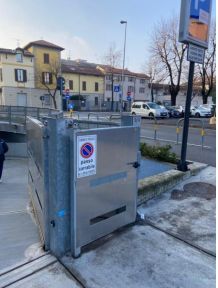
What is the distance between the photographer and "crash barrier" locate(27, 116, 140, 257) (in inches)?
102

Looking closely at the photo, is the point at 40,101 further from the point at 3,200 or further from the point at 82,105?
the point at 3,200

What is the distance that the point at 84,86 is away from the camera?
1922 inches

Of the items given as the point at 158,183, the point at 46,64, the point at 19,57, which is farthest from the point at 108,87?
the point at 158,183

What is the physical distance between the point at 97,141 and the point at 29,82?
41100 millimetres

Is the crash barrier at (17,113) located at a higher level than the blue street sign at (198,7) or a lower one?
lower

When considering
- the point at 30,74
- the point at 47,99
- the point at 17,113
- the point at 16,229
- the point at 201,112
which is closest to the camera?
the point at 16,229

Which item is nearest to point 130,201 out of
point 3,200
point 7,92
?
point 3,200

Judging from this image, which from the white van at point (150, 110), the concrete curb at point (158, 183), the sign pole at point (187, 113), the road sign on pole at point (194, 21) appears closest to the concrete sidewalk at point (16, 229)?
the concrete curb at point (158, 183)

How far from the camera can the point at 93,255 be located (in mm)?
2703

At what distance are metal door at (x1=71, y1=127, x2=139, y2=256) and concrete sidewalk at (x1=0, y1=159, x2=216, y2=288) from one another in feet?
0.70

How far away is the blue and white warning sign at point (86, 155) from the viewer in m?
2.56

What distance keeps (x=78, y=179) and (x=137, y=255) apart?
42.9 inches

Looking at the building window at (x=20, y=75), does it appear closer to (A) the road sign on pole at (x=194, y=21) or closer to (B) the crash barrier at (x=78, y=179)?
(A) the road sign on pole at (x=194, y=21)

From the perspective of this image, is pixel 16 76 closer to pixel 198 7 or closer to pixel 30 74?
pixel 30 74
